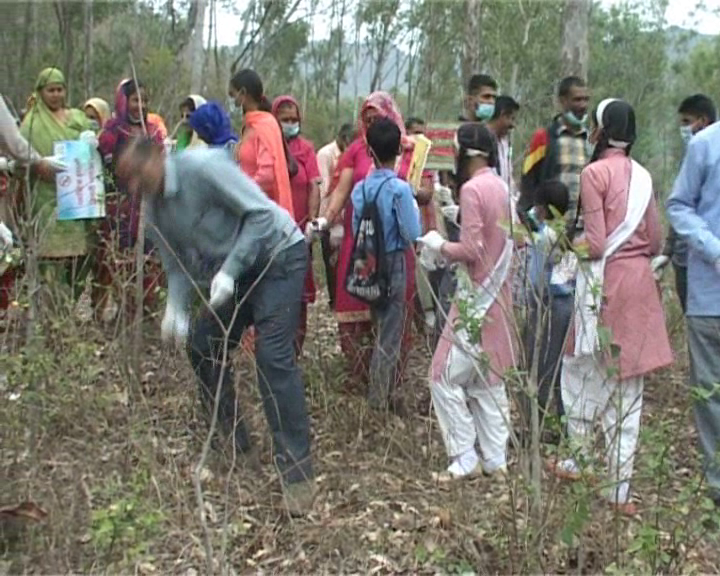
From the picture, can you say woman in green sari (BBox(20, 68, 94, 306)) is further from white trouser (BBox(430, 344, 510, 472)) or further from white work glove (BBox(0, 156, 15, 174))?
white trouser (BBox(430, 344, 510, 472))

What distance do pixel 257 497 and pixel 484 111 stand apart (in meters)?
2.99

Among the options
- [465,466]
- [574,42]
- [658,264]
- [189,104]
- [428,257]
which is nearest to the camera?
[465,466]

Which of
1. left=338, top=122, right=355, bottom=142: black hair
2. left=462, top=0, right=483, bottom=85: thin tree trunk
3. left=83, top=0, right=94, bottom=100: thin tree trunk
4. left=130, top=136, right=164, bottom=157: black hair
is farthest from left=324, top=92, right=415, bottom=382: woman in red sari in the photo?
left=83, top=0, right=94, bottom=100: thin tree trunk

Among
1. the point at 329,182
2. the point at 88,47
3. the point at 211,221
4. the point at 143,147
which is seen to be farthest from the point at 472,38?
the point at 88,47

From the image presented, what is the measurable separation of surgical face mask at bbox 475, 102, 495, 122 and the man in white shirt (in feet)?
2.82

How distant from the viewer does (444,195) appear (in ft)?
19.3

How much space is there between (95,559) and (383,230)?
83.4 inches

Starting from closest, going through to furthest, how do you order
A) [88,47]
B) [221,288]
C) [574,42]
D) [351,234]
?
[221,288], [351,234], [574,42], [88,47]

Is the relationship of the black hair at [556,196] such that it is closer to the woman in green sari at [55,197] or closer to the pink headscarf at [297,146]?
the pink headscarf at [297,146]

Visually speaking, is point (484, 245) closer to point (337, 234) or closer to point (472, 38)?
point (337, 234)

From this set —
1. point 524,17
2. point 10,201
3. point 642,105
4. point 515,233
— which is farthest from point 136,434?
point 642,105

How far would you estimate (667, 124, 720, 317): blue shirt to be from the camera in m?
3.90

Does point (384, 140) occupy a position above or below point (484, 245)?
above

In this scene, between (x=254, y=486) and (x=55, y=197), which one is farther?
(x=55, y=197)
